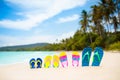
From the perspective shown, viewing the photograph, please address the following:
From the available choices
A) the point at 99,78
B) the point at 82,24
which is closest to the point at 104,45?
the point at 82,24

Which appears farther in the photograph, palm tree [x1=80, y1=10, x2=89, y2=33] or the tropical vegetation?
palm tree [x1=80, y1=10, x2=89, y2=33]

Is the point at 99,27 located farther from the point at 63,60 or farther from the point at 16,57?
the point at 63,60

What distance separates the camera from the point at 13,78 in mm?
4461

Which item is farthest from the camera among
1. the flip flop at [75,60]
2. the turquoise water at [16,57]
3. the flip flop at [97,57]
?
the turquoise water at [16,57]

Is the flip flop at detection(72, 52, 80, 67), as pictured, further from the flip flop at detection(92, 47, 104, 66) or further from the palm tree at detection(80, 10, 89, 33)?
the palm tree at detection(80, 10, 89, 33)

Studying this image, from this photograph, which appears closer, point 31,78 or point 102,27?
point 31,78

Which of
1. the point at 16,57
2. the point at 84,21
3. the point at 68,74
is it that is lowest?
the point at 68,74

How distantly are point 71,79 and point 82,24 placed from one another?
866 inches

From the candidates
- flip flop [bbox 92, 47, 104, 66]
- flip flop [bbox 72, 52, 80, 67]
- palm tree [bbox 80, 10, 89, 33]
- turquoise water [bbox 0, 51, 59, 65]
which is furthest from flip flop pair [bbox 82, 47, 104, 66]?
palm tree [bbox 80, 10, 89, 33]

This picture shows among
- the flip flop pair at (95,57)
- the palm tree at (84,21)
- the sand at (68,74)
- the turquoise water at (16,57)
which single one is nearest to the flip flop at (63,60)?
the flip flop pair at (95,57)

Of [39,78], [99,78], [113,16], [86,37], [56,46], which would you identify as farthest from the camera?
[56,46]

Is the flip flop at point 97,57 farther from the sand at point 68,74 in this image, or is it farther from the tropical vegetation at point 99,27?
the tropical vegetation at point 99,27

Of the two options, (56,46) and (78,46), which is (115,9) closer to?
(78,46)

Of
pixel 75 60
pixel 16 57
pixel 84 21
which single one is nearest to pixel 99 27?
pixel 84 21
